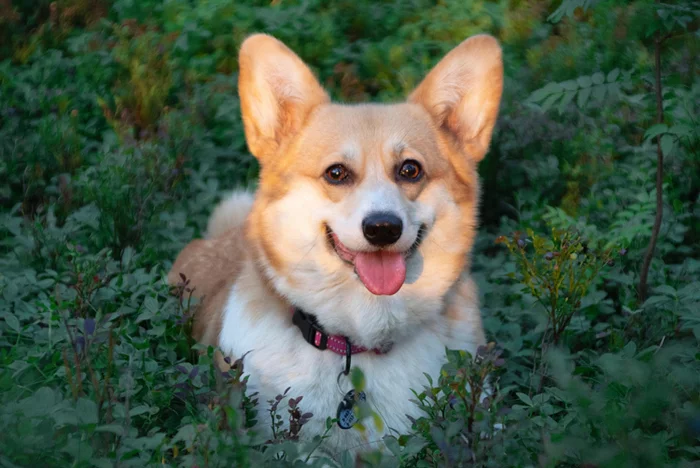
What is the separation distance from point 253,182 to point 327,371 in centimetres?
211

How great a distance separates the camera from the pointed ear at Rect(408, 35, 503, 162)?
3043mm

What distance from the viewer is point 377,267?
2754mm

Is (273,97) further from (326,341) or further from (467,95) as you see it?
(326,341)

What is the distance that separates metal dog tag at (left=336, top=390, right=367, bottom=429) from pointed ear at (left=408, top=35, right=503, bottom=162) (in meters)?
1.10

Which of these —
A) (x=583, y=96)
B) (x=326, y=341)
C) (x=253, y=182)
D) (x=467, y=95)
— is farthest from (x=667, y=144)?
(x=253, y=182)

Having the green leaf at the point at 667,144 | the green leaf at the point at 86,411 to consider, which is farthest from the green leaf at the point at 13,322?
the green leaf at the point at 667,144

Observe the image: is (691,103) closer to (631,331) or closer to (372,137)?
(631,331)

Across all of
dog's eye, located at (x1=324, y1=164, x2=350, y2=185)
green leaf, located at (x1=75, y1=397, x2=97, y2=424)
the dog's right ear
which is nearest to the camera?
green leaf, located at (x1=75, y1=397, x2=97, y2=424)

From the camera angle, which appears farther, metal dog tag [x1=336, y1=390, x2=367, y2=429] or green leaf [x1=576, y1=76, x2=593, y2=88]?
green leaf [x1=576, y1=76, x2=593, y2=88]

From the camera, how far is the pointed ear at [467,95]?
9.98 feet

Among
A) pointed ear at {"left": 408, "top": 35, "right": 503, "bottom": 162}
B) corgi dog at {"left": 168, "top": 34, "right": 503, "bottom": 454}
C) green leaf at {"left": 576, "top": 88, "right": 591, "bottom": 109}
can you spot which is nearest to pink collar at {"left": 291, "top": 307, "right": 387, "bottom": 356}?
corgi dog at {"left": 168, "top": 34, "right": 503, "bottom": 454}

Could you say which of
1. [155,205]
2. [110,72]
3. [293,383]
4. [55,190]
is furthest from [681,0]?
[110,72]

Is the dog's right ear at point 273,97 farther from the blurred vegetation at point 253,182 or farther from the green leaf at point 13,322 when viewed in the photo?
the green leaf at point 13,322

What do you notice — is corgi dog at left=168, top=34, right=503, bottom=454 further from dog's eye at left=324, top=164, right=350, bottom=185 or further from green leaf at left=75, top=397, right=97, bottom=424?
green leaf at left=75, top=397, right=97, bottom=424
